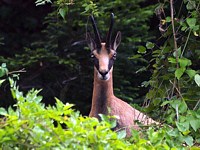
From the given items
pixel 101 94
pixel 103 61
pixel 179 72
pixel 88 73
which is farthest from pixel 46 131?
pixel 88 73

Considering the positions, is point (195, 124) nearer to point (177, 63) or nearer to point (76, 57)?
point (177, 63)

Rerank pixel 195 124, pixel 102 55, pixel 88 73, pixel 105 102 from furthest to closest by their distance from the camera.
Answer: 1. pixel 88 73
2. pixel 105 102
3. pixel 102 55
4. pixel 195 124

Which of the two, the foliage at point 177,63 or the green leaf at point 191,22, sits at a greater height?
the green leaf at point 191,22

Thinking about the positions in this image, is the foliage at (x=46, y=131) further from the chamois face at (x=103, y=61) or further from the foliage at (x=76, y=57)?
the foliage at (x=76, y=57)

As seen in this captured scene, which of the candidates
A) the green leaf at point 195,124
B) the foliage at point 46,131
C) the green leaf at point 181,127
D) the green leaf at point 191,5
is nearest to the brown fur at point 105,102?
the green leaf at point 191,5

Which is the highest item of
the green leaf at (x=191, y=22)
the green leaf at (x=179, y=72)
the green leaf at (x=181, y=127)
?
the green leaf at (x=191, y=22)

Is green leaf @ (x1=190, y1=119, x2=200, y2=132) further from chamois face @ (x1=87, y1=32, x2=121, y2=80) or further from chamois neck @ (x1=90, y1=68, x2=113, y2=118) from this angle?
chamois neck @ (x1=90, y1=68, x2=113, y2=118)

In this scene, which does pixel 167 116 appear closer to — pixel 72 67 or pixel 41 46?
pixel 72 67

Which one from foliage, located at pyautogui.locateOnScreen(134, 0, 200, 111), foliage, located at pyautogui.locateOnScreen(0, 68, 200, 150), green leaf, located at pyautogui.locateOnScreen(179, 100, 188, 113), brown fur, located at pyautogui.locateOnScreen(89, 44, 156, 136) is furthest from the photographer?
brown fur, located at pyautogui.locateOnScreen(89, 44, 156, 136)

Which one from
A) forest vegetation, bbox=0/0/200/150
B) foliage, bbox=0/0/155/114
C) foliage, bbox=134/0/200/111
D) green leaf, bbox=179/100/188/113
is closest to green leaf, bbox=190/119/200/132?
forest vegetation, bbox=0/0/200/150

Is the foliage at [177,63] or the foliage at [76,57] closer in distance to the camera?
the foliage at [177,63]

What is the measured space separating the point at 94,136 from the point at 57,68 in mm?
7670

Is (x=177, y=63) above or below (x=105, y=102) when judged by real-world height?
above

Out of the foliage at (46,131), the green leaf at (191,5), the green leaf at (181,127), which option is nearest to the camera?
the foliage at (46,131)
